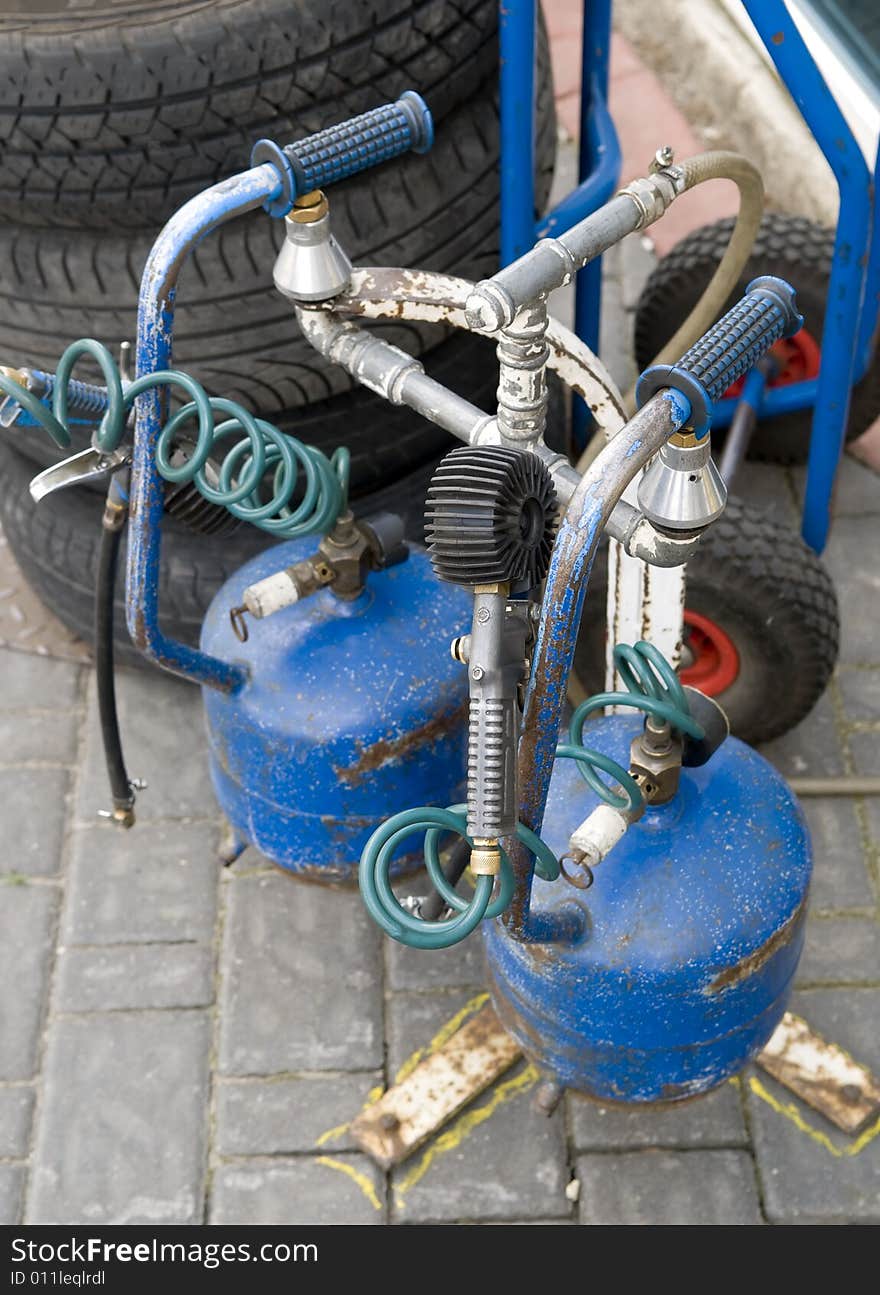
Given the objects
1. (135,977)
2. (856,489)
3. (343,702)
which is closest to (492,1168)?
(135,977)

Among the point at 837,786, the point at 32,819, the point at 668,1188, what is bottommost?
the point at 32,819

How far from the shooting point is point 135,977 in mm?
2678

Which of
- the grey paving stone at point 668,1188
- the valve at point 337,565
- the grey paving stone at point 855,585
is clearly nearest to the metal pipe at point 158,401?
the valve at point 337,565

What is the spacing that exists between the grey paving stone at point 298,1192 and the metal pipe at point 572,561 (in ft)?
3.53

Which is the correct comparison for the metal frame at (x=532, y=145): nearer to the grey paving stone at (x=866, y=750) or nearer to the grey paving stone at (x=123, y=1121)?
the grey paving stone at (x=866, y=750)

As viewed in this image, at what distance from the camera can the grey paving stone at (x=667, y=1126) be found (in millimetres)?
2438

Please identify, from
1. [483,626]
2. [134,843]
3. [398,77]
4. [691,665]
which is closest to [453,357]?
[398,77]

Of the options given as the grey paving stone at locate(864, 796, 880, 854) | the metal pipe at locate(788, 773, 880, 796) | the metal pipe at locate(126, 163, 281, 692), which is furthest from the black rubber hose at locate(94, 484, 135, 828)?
the grey paving stone at locate(864, 796, 880, 854)

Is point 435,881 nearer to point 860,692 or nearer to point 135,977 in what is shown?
point 135,977

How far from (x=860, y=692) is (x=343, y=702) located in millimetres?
1310

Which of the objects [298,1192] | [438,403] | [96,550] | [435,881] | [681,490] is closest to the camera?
[681,490]

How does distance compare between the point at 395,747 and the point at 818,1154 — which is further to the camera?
the point at 818,1154

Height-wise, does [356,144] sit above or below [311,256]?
above

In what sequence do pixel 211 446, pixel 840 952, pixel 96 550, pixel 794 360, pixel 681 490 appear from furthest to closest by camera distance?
pixel 794 360
pixel 96 550
pixel 840 952
pixel 211 446
pixel 681 490
